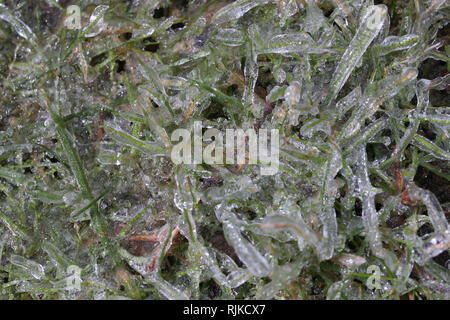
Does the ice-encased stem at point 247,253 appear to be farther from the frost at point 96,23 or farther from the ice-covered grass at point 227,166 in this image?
the frost at point 96,23

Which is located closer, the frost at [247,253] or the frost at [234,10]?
the frost at [247,253]

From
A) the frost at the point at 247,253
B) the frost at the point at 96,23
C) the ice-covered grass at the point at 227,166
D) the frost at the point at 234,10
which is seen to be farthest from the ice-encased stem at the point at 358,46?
the frost at the point at 96,23

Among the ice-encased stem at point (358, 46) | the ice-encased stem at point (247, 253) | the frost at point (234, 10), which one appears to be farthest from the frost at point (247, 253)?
the frost at point (234, 10)

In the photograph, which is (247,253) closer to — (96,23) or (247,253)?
(247,253)

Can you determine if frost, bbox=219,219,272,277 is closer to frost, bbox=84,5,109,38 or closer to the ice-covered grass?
the ice-covered grass

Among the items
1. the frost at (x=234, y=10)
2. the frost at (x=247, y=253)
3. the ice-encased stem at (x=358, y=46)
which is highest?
the frost at (x=234, y=10)

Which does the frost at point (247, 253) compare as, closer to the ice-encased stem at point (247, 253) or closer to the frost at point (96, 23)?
the ice-encased stem at point (247, 253)

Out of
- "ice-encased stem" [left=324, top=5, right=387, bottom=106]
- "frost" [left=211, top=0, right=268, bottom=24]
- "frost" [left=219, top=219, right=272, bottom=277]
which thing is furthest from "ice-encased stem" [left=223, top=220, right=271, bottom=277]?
"frost" [left=211, top=0, right=268, bottom=24]

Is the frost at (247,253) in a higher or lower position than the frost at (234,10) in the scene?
lower

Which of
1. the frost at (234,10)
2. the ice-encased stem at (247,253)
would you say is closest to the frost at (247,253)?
the ice-encased stem at (247,253)
